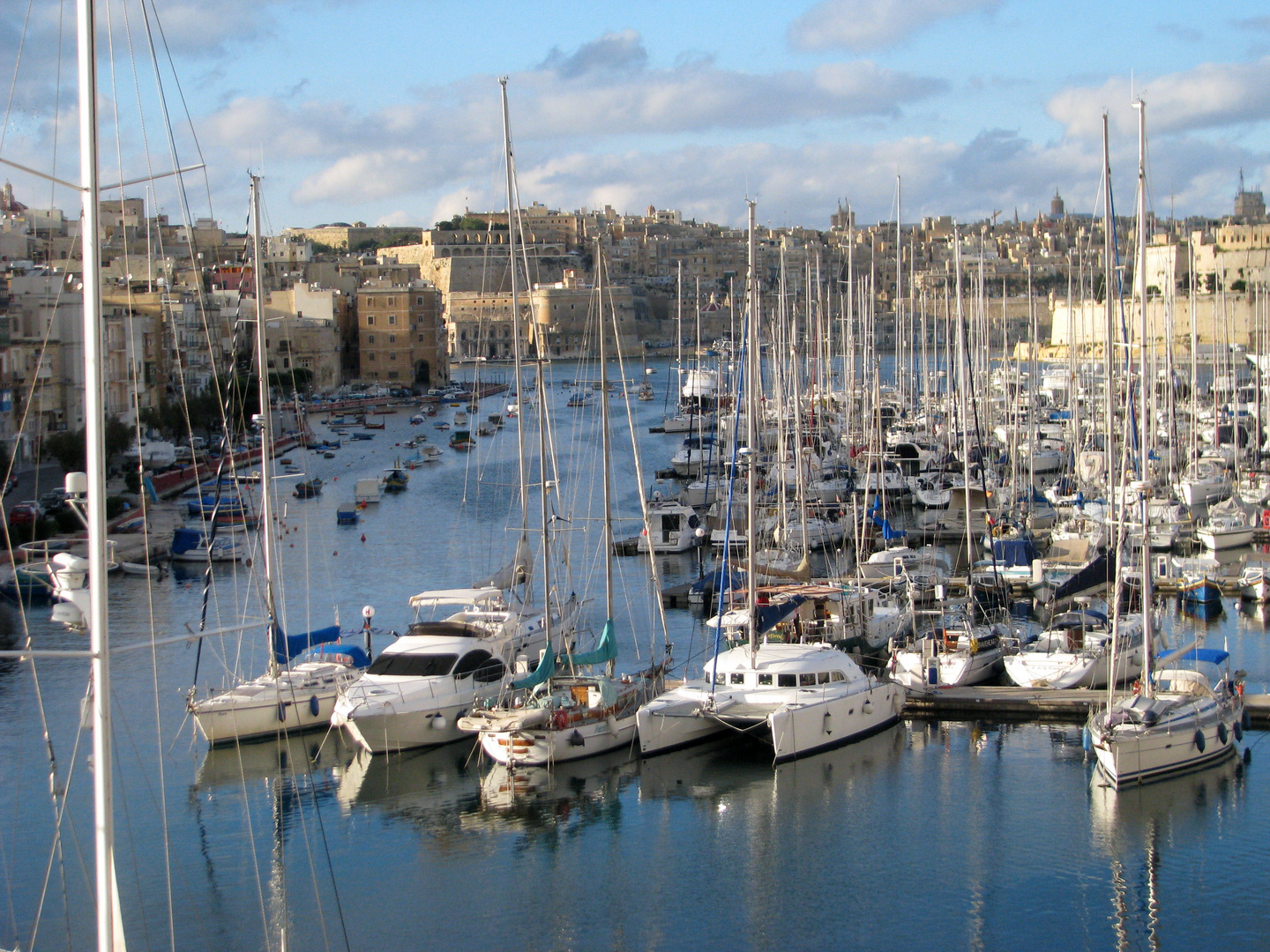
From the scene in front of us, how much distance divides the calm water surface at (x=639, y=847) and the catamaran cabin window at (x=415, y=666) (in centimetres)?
57

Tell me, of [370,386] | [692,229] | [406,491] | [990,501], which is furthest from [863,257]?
[990,501]

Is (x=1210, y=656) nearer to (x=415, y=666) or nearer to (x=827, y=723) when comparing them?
(x=827, y=723)

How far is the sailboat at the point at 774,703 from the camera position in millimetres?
9547

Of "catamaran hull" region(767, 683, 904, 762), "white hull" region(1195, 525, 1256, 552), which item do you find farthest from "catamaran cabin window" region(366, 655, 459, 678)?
"white hull" region(1195, 525, 1256, 552)

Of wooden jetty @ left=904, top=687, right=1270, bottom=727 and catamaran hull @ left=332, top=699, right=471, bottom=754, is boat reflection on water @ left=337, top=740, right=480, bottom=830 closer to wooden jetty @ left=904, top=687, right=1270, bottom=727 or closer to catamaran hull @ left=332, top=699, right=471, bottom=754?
catamaran hull @ left=332, top=699, right=471, bottom=754

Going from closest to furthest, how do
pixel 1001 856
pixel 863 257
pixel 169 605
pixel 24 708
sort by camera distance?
pixel 1001 856 → pixel 24 708 → pixel 169 605 → pixel 863 257

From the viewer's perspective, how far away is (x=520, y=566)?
40.8 ft

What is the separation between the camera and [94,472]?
3912 mm

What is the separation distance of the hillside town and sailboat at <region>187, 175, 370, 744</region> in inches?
44.4

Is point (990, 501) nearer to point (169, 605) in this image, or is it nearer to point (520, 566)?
point (520, 566)

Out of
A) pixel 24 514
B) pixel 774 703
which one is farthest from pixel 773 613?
pixel 24 514

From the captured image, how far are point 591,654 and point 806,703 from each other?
63.6 inches

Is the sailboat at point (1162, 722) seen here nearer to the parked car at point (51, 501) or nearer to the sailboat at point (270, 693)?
the sailboat at point (270, 693)

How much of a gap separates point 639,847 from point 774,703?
70.7 inches
